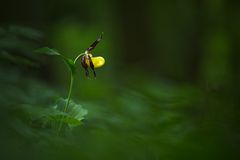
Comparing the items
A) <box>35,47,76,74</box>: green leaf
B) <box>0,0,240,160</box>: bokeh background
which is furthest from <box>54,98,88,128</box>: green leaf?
<box>35,47,76,74</box>: green leaf

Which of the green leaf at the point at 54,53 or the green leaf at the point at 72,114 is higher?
the green leaf at the point at 54,53

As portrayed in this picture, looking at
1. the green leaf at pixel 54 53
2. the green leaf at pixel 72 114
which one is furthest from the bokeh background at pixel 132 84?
the green leaf at pixel 54 53

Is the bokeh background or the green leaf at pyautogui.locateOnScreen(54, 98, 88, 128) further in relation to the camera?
the green leaf at pyautogui.locateOnScreen(54, 98, 88, 128)

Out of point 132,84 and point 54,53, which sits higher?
point 132,84

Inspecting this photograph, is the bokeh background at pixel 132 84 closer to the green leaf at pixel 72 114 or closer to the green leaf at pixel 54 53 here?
the green leaf at pixel 72 114

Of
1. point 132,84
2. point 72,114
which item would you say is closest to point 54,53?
point 72,114

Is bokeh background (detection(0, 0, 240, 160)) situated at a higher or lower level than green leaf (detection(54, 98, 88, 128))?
higher

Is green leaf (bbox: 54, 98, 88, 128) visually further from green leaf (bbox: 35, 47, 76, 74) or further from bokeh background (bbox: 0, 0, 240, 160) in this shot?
green leaf (bbox: 35, 47, 76, 74)

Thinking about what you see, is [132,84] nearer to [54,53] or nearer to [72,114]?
[72,114]
